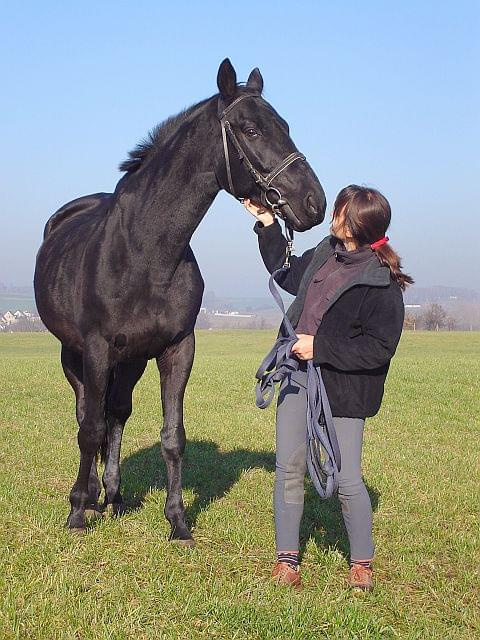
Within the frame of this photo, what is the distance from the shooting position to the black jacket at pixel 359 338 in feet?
12.9

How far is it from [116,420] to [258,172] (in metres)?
2.66

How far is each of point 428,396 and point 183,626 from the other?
37.9ft

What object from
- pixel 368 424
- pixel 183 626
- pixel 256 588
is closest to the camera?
A: pixel 183 626

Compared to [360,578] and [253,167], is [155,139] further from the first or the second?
[360,578]

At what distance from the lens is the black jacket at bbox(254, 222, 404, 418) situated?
3.94m

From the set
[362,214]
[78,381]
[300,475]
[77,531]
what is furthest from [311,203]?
[78,381]

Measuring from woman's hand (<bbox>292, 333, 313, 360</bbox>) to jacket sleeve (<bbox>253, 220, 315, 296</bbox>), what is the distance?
684 mm

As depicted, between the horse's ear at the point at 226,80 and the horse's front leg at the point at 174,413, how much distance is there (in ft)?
5.48

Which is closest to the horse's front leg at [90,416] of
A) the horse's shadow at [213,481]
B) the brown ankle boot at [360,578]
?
the horse's shadow at [213,481]

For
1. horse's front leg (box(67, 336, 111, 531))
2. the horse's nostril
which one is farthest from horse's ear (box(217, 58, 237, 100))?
horse's front leg (box(67, 336, 111, 531))

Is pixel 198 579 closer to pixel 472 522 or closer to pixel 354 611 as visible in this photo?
pixel 354 611

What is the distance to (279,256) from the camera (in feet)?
15.1

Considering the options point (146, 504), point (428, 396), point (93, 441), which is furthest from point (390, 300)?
point (428, 396)

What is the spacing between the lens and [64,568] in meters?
4.04
